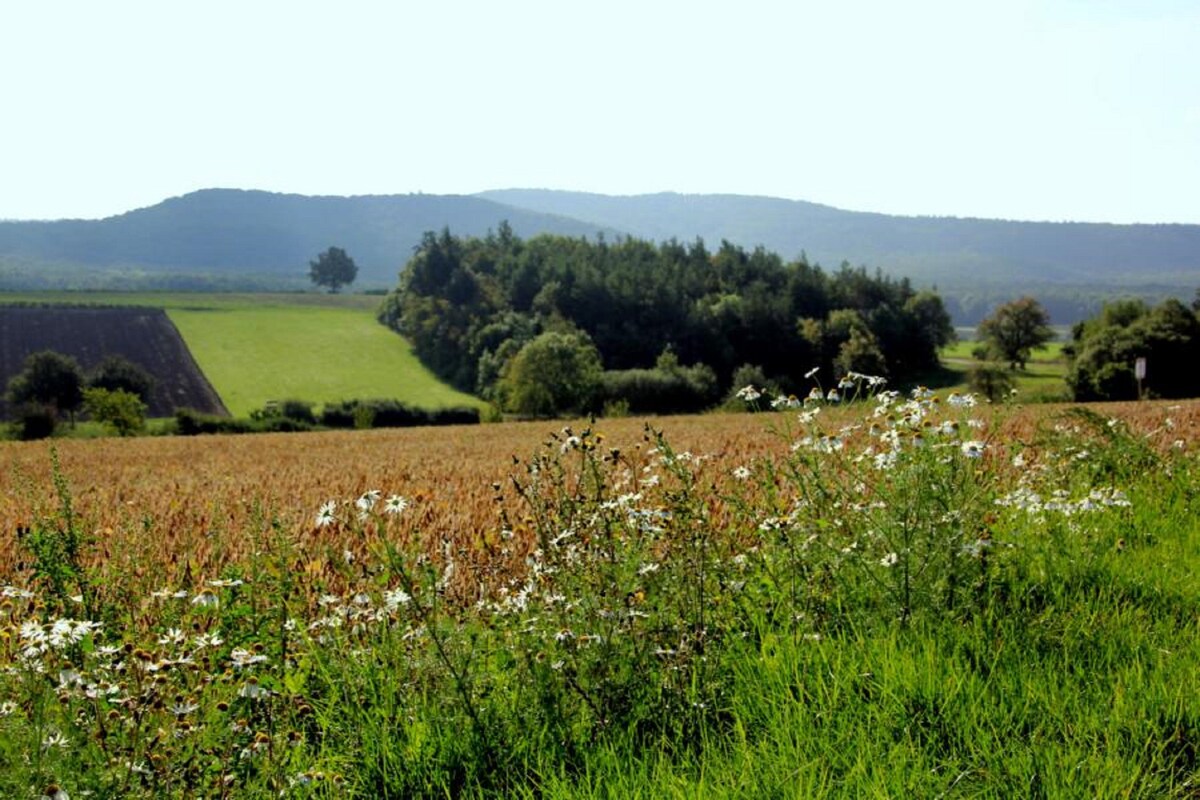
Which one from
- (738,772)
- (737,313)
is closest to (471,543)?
(738,772)

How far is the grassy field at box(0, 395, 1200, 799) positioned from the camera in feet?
12.0

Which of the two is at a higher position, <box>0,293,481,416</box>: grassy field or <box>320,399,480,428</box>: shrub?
<box>0,293,481,416</box>: grassy field

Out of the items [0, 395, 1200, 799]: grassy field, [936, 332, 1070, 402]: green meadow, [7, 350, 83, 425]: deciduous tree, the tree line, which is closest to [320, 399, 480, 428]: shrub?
the tree line

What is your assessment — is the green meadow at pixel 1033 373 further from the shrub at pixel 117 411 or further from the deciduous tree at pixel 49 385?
the deciduous tree at pixel 49 385

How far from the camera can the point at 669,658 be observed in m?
4.79

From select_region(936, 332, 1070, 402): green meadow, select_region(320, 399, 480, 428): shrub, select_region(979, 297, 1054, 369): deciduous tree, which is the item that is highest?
select_region(979, 297, 1054, 369): deciduous tree

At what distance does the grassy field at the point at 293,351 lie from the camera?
80750 millimetres

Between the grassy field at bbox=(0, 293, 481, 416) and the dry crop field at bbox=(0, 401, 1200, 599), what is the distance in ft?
155

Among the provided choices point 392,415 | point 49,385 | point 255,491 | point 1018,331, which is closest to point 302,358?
point 49,385

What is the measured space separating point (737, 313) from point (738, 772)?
326ft

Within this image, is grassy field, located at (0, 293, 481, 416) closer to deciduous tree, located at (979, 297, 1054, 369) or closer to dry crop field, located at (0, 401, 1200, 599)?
dry crop field, located at (0, 401, 1200, 599)

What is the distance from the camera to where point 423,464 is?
19.8m

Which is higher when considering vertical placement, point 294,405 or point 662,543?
point 662,543

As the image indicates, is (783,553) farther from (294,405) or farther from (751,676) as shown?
(294,405)
